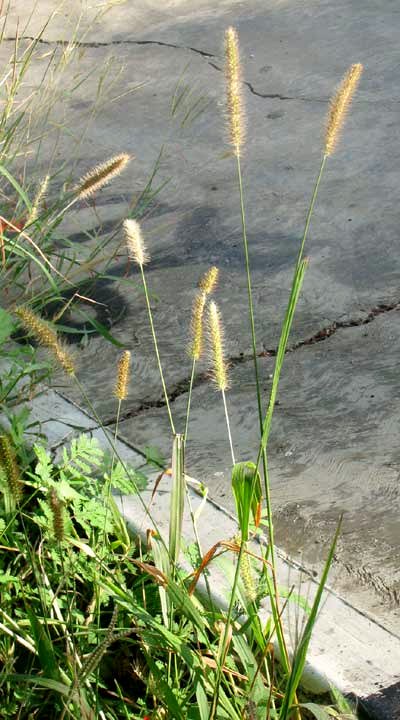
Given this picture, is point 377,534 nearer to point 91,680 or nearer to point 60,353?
point 91,680

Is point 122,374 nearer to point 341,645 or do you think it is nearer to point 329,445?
point 341,645

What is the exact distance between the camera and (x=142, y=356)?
3.00 meters

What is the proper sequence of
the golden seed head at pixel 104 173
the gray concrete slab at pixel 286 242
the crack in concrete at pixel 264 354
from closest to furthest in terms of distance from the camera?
the golden seed head at pixel 104 173, the gray concrete slab at pixel 286 242, the crack in concrete at pixel 264 354

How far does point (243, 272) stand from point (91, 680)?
74.6 inches

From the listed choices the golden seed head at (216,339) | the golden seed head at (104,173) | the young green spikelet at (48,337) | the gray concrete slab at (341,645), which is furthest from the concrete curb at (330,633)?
the golden seed head at (104,173)

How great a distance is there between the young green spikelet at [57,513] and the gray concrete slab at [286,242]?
0.85 m

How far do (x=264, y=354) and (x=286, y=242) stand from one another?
2.36 feet

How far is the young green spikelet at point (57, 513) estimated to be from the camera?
1.25 meters

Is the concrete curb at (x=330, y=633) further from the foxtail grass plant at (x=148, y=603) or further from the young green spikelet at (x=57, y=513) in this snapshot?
the young green spikelet at (x=57, y=513)

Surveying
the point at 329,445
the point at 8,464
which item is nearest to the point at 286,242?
the point at 329,445

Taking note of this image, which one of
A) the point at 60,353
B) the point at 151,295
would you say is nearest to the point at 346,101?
the point at 60,353

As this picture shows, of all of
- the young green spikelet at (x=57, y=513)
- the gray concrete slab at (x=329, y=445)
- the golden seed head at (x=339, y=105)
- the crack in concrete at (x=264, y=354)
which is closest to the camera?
the young green spikelet at (x=57, y=513)

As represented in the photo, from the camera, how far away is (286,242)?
3496 mm

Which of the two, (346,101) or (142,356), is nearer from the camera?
(346,101)
